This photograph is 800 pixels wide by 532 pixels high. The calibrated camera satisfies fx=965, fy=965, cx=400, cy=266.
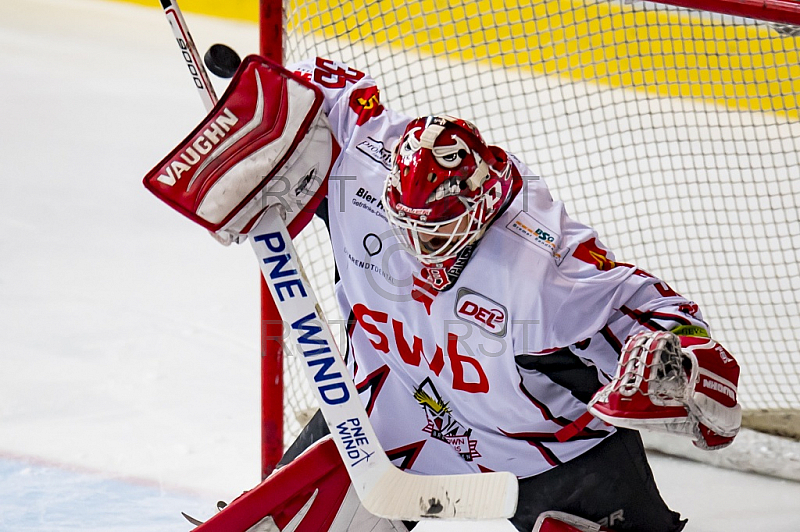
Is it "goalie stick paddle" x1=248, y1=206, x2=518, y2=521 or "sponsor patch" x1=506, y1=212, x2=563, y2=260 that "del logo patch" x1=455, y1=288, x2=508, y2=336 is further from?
"goalie stick paddle" x1=248, y1=206, x2=518, y2=521

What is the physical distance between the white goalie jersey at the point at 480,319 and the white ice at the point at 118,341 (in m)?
0.73

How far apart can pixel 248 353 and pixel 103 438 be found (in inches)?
23.0

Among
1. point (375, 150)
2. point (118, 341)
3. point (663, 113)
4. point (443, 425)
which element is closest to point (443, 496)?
point (443, 425)

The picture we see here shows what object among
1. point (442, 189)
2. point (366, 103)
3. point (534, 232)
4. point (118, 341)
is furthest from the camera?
point (118, 341)

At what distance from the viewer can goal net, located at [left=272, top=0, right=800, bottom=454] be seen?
2.67 metres

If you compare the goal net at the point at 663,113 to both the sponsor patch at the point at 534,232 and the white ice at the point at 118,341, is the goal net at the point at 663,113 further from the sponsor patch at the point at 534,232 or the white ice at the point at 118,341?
the sponsor patch at the point at 534,232

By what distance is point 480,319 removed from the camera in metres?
1.75

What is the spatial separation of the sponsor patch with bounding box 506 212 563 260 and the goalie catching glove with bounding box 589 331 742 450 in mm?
287

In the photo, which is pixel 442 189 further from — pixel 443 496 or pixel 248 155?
pixel 443 496

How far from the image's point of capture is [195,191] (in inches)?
71.3

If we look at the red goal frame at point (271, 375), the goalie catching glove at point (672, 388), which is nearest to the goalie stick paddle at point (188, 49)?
the red goal frame at point (271, 375)

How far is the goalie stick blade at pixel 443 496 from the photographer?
174 centimetres

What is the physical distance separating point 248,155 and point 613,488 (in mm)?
961

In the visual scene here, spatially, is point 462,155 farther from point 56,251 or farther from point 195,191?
point 56,251
